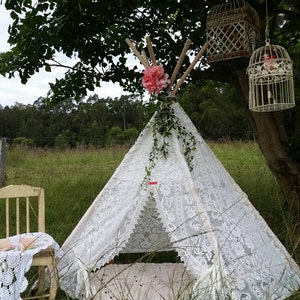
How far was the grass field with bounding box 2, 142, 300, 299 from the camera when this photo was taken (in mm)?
5305

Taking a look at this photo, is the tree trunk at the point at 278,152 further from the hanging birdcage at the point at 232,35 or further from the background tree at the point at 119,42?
the hanging birdcage at the point at 232,35

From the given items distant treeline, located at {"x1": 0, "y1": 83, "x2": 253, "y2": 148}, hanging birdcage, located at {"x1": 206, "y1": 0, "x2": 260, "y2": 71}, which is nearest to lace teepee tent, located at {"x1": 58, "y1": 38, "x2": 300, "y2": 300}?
hanging birdcage, located at {"x1": 206, "y1": 0, "x2": 260, "y2": 71}

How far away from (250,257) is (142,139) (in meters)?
1.26

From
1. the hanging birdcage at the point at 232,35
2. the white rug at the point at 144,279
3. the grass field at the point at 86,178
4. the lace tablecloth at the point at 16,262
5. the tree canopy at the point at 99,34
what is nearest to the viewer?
the lace tablecloth at the point at 16,262

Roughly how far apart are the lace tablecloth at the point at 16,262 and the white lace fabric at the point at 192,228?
0.28m

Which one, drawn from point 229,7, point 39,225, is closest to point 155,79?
point 229,7

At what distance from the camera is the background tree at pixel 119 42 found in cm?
445

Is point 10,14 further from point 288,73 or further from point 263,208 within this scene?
point 263,208

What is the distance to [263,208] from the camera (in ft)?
19.4

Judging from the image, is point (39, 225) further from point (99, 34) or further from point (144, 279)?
point (99, 34)

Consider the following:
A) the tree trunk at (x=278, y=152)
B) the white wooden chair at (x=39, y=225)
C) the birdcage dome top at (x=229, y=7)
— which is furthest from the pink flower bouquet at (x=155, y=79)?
the tree trunk at (x=278, y=152)

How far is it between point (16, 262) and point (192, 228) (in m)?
1.19

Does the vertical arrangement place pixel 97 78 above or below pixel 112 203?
above

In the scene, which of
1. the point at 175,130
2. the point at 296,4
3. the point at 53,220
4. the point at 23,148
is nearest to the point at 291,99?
the point at 175,130
